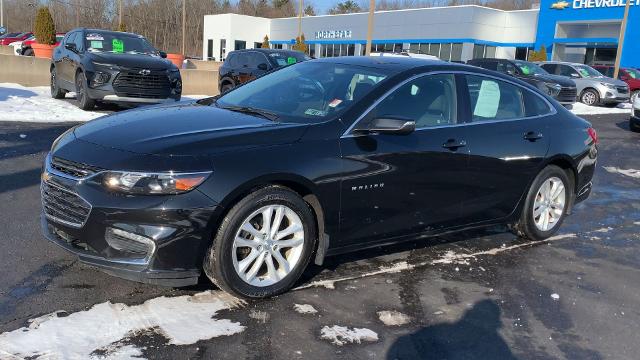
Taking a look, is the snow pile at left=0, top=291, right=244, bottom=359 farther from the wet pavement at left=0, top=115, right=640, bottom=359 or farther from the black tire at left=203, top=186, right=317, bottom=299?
the black tire at left=203, top=186, right=317, bottom=299

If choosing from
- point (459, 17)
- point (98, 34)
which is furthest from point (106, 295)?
point (459, 17)

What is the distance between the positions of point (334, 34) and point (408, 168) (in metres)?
56.1

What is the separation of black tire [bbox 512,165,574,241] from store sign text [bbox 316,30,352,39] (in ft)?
173

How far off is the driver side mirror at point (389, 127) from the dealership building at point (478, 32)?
40.3 meters

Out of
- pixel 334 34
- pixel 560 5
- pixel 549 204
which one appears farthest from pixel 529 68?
pixel 334 34

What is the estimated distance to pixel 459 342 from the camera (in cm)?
357

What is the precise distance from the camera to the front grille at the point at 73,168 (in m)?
3.57

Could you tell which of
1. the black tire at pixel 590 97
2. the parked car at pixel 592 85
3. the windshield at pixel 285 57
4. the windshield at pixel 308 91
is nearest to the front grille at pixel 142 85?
the windshield at pixel 285 57

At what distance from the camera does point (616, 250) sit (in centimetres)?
572

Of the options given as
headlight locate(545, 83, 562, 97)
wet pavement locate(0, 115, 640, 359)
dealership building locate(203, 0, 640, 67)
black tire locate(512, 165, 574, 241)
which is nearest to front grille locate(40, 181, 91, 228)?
wet pavement locate(0, 115, 640, 359)

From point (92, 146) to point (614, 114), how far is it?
2128 cm

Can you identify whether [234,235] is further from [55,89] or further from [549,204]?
[55,89]

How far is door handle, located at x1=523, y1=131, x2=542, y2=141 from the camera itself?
5.37 metres

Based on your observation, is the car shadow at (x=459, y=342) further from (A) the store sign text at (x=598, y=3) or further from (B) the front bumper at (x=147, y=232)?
(A) the store sign text at (x=598, y=3)
